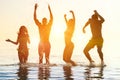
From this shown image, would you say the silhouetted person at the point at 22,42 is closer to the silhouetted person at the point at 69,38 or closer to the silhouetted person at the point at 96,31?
→ the silhouetted person at the point at 69,38

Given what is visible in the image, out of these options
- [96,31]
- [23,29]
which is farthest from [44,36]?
[96,31]

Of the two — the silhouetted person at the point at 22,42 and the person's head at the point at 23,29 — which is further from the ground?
the person's head at the point at 23,29

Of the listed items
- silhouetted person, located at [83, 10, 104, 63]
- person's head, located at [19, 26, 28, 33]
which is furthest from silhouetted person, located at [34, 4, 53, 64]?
silhouetted person, located at [83, 10, 104, 63]

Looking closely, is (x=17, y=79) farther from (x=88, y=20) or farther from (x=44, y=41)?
(x=88, y=20)

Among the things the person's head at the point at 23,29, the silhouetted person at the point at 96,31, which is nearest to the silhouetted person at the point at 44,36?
the person's head at the point at 23,29

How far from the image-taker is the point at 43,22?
924 inches

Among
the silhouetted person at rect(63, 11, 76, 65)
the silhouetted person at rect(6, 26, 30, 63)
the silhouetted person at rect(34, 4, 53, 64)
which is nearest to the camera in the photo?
the silhouetted person at rect(34, 4, 53, 64)

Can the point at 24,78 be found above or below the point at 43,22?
below

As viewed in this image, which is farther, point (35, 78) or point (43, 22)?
point (43, 22)

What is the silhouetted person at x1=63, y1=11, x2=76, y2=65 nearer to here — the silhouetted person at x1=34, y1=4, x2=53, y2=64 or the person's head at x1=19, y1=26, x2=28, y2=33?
the silhouetted person at x1=34, y1=4, x2=53, y2=64

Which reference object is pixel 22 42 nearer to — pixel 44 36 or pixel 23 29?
pixel 23 29

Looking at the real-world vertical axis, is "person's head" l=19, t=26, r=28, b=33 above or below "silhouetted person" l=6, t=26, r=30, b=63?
above

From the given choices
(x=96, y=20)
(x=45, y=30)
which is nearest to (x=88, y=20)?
(x=96, y=20)

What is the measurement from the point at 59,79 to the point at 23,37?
923 cm
